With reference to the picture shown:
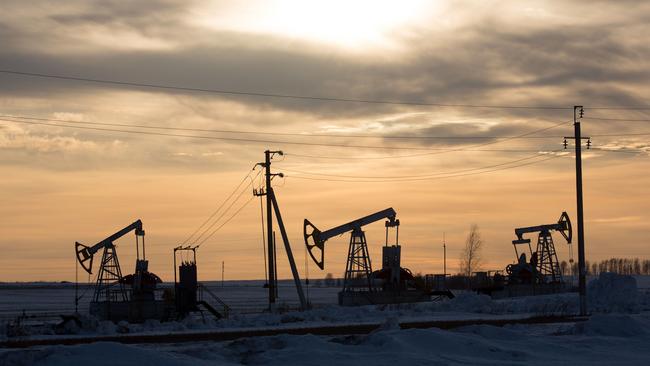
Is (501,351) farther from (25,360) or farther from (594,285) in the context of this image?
(594,285)

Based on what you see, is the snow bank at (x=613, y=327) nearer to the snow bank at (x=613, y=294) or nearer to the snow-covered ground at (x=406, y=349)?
the snow-covered ground at (x=406, y=349)

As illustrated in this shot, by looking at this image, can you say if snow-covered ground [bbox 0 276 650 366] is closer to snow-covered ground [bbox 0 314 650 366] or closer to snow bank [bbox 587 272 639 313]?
snow-covered ground [bbox 0 314 650 366]

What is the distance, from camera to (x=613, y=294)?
5053 cm

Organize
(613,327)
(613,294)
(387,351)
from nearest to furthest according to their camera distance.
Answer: (387,351) < (613,327) < (613,294)

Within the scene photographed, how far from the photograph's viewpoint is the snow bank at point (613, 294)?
47.9 m

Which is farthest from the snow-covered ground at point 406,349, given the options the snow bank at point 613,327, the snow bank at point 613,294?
the snow bank at point 613,294

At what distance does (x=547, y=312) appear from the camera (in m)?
46.6

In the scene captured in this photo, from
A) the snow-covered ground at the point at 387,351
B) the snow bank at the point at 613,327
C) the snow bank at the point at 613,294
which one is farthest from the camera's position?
the snow bank at the point at 613,294

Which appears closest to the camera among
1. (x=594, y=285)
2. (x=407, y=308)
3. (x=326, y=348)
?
(x=326, y=348)

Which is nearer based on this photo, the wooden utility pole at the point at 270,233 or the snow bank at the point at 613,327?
the snow bank at the point at 613,327

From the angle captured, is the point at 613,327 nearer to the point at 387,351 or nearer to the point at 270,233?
the point at 387,351

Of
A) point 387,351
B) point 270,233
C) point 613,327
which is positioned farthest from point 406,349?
point 270,233

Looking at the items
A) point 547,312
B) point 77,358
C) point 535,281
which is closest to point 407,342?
point 77,358

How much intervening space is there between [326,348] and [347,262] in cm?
3245
